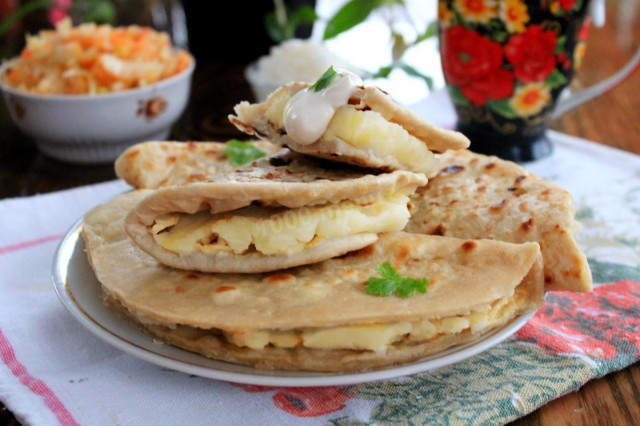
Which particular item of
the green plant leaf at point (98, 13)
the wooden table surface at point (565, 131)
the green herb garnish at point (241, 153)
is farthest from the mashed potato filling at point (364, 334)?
the green plant leaf at point (98, 13)

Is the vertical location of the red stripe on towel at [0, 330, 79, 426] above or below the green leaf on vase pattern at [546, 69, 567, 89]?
below

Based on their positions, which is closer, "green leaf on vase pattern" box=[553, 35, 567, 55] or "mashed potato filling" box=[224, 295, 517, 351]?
"mashed potato filling" box=[224, 295, 517, 351]

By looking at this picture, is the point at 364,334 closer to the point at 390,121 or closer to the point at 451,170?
the point at 390,121

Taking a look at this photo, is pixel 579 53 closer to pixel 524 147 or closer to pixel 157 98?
pixel 524 147

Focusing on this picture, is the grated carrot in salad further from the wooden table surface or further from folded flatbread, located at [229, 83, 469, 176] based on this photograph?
folded flatbread, located at [229, 83, 469, 176]

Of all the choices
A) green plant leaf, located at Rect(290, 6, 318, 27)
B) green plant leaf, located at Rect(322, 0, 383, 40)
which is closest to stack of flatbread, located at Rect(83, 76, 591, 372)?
green plant leaf, located at Rect(322, 0, 383, 40)

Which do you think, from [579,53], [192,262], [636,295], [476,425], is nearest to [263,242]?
[192,262]
